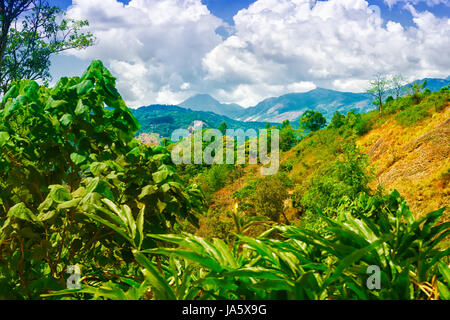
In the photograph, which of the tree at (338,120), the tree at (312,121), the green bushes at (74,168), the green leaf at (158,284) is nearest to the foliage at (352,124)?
the tree at (338,120)

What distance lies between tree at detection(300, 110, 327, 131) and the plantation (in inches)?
1898

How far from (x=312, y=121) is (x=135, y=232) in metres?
50.6

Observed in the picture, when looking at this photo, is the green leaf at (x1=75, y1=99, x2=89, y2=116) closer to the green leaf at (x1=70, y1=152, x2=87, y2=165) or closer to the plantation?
the plantation

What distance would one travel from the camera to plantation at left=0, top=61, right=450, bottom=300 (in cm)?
60

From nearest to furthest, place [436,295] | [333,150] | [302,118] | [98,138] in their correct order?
1. [436,295]
2. [98,138]
3. [333,150]
4. [302,118]

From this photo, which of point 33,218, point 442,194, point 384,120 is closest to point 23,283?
point 33,218

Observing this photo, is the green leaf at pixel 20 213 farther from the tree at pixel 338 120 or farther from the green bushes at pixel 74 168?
the tree at pixel 338 120

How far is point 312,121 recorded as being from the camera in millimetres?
48594

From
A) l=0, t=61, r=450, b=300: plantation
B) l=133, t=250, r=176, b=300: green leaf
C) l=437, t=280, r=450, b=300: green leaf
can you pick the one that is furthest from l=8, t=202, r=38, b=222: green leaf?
l=437, t=280, r=450, b=300: green leaf

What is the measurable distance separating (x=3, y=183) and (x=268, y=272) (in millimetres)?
1449

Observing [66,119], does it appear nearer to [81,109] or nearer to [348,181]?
[81,109]
